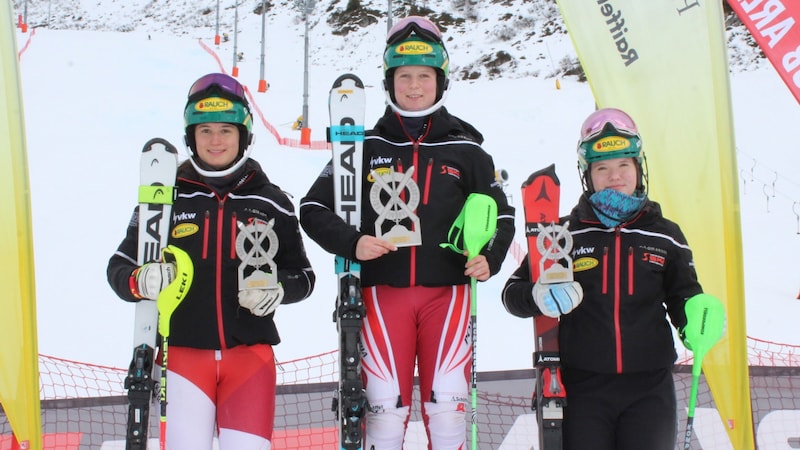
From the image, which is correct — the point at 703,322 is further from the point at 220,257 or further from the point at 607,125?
the point at 220,257

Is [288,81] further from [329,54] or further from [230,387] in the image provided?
[230,387]

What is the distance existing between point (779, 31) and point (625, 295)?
6.99 feet

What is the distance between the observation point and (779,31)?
3.87 meters

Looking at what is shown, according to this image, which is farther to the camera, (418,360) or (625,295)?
(418,360)

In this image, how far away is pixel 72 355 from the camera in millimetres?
5715

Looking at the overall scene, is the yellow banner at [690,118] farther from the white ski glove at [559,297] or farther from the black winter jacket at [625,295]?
the white ski glove at [559,297]

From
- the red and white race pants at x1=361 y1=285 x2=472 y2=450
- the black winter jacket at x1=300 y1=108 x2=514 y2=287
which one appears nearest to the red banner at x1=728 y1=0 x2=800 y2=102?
the black winter jacket at x1=300 y1=108 x2=514 y2=287

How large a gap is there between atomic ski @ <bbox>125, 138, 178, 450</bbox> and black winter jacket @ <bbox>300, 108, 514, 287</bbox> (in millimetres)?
549

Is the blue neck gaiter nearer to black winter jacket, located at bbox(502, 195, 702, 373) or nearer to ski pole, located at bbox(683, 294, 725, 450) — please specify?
black winter jacket, located at bbox(502, 195, 702, 373)

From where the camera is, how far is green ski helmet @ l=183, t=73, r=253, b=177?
2.89 m

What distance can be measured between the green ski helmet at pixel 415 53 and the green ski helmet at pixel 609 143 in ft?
2.01

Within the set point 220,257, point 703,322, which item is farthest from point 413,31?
point 703,322

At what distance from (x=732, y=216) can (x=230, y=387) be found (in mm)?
2455

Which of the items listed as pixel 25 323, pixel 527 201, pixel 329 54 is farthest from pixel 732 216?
pixel 329 54
